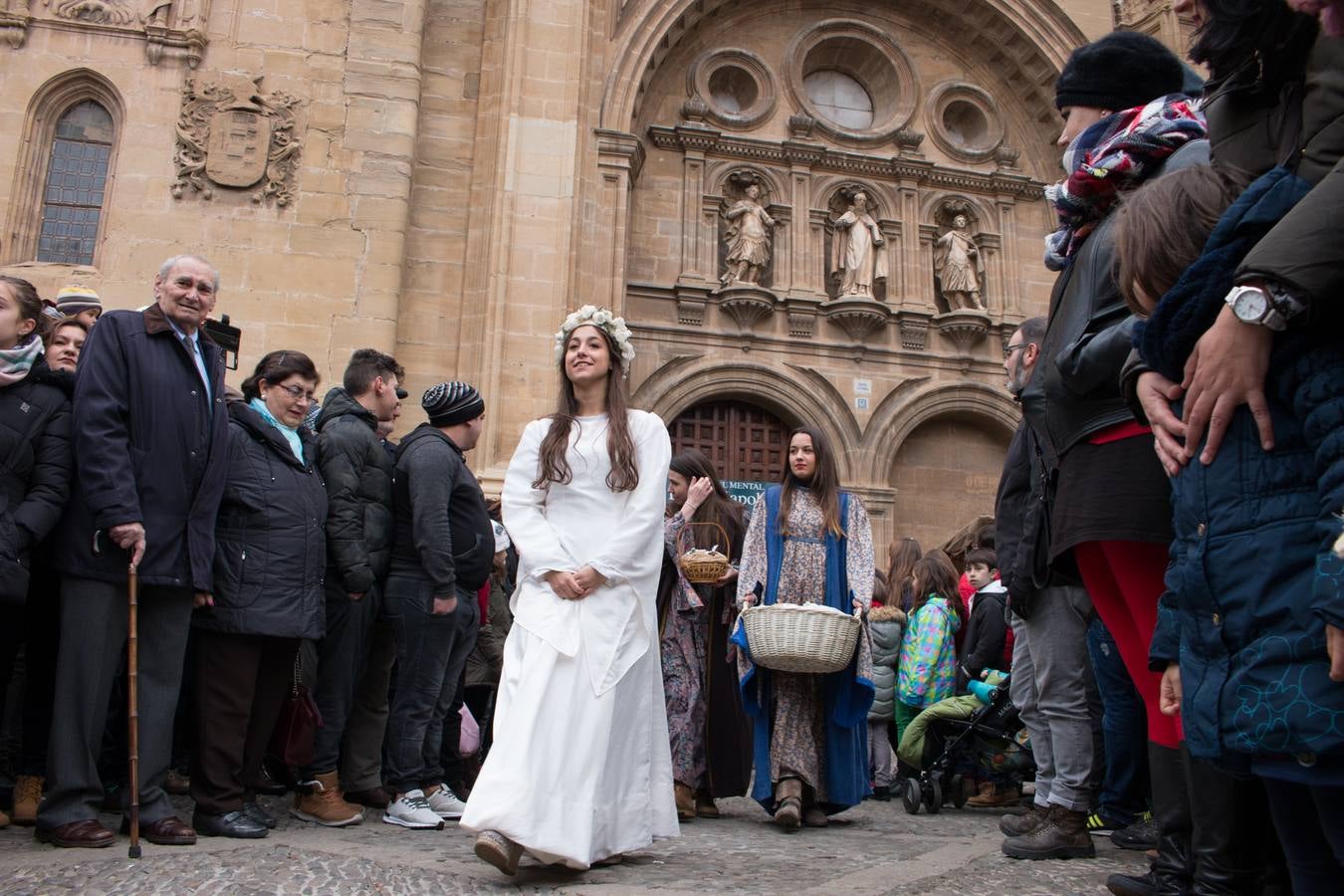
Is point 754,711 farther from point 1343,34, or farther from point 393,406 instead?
point 1343,34

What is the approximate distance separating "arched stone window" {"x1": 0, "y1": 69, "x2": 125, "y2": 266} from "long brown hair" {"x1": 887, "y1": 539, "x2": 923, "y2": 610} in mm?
10333

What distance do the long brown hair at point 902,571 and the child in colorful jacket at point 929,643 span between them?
0.41 metres

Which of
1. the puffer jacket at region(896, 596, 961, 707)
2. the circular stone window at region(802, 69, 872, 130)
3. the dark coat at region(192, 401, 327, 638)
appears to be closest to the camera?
the dark coat at region(192, 401, 327, 638)

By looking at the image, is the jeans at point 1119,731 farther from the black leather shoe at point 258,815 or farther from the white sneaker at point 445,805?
the black leather shoe at point 258,815

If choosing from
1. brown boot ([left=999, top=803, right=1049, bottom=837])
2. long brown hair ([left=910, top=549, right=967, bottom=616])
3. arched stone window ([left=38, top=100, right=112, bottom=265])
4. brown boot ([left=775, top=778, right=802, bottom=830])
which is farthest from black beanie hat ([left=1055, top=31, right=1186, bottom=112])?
arched stone window ([left=38, top=100, right=112, bottom=265])

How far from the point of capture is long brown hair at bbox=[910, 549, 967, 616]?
24.6 ft

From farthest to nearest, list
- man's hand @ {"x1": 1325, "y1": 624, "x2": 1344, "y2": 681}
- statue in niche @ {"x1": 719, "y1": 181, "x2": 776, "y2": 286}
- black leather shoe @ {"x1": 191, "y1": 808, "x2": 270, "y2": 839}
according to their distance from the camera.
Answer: statue in niche @ {"x1": 719, "y1": 181, "x2": 776, "y2": 286} → black leather shoe @ {"x1": 191, "y1": 808, "x2": 270, "y2": 839} → man's hand @ {"x1": 1325, "y1": 624, "x2": 1344, "y2": 681}

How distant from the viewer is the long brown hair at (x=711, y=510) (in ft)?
21.0

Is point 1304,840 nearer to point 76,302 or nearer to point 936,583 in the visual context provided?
point 936,583

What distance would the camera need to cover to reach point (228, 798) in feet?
14.6

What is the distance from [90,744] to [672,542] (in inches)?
124

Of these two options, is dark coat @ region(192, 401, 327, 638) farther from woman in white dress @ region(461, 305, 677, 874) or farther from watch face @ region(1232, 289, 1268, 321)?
watch face @ region(1232, 289, 1268, 321)

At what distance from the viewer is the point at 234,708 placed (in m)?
4.59

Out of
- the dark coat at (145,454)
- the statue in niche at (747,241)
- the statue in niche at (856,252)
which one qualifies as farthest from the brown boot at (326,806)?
the statue in niche at (856,252)
